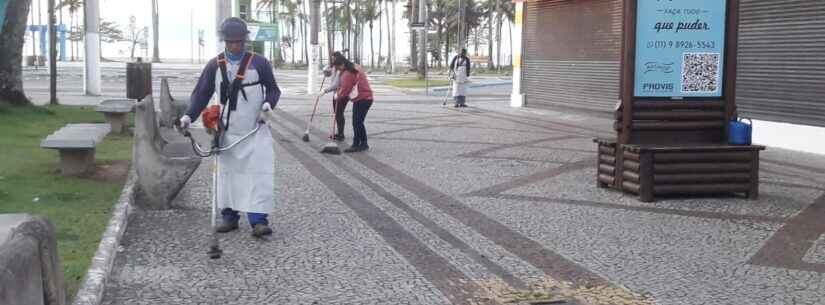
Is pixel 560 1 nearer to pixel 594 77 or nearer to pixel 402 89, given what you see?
pixel 594 77

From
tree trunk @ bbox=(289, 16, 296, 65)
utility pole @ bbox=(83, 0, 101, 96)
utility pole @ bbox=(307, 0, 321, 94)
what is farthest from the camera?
tree trunk @ bbox=(289, 16, 296, 65)

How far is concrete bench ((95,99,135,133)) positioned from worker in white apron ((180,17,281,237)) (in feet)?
23.3

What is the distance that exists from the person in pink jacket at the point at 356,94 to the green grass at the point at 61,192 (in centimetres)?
317

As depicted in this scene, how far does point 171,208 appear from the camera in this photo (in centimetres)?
845

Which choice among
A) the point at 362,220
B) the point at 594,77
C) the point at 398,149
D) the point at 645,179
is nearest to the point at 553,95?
the point at 594,77

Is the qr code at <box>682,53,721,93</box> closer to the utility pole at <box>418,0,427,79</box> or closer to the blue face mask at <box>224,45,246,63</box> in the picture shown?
the blue face mask at <box>224,45,246,63</box>

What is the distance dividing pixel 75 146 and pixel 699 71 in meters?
6.45

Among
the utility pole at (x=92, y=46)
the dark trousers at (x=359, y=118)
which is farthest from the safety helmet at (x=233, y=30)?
the utility pole at (x=92, y=46)

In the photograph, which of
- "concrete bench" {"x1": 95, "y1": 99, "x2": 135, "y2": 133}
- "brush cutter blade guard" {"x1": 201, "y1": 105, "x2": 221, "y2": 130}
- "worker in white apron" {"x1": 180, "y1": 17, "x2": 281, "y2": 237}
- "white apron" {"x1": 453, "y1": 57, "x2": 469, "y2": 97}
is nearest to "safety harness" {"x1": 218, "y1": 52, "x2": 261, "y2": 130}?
"worker in white apron" {"x1": 180, "y1": 17, "x2": 281, "y2": 237}

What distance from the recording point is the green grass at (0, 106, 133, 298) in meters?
6.50

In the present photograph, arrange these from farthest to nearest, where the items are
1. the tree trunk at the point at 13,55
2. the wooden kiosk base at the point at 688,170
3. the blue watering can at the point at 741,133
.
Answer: the tree trunk at the point at 13,55 → the blue watering can at the point at 741,133 → the wooden kiosk base at the point at 688,170

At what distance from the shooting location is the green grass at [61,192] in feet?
21.3

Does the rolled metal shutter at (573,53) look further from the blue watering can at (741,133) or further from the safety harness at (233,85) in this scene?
the safety harness at (233,85)

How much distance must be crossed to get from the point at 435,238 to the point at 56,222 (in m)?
3.05
